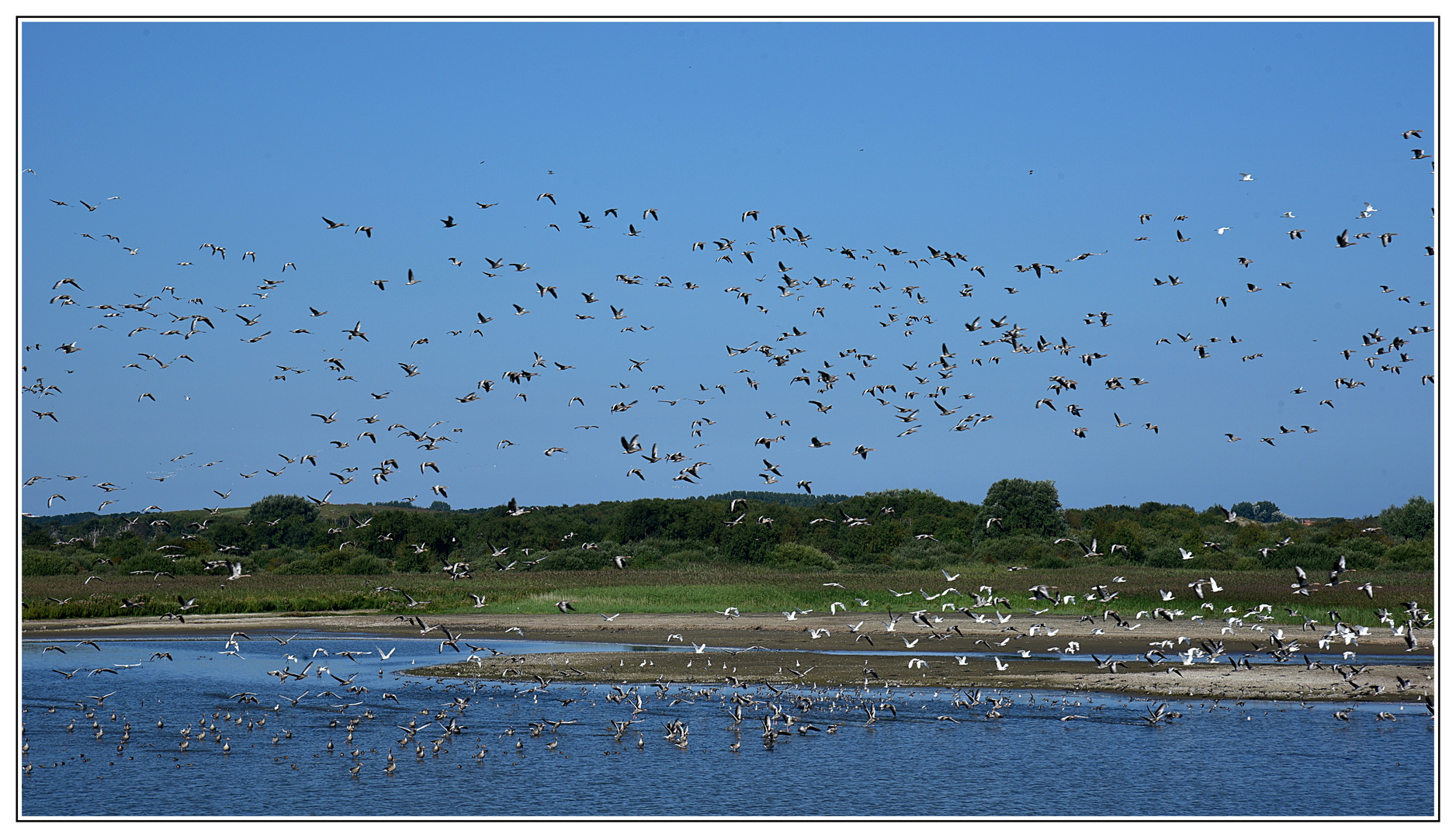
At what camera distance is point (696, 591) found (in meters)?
65.6

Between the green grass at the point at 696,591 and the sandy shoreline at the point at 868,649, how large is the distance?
2758 millimetres

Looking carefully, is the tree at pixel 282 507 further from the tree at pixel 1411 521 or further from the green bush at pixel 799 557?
the tree at pixel 1411 521

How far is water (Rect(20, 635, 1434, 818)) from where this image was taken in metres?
23.6

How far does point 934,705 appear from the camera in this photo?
33.2m

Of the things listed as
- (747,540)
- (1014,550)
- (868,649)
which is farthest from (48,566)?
(1014,550)

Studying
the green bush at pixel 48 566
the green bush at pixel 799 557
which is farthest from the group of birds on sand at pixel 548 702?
the green bush at pixel 48 566

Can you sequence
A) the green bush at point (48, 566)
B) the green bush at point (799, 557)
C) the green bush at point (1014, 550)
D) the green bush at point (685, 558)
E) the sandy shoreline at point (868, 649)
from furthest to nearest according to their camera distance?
the green bush at point (685, 558) < the green bush at point (1014, 550) < the green bush at point (799, 557) < the green bush at point (48, 566) < the sandy shoreline at point (868, 649)

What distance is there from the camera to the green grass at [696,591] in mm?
56656

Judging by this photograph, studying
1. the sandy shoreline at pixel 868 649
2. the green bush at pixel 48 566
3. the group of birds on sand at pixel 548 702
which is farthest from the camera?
the green bush at pixel 48 566

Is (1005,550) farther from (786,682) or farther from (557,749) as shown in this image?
(557,749)

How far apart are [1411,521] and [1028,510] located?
29508mm

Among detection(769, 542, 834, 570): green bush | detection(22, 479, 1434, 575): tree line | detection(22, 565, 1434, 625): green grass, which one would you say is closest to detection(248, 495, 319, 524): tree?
detection(22, 479, 1434, 575): tree line

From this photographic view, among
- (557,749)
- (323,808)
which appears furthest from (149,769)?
(557,749)
